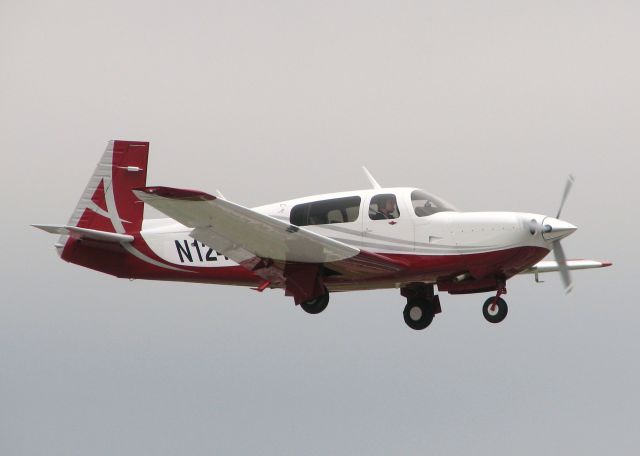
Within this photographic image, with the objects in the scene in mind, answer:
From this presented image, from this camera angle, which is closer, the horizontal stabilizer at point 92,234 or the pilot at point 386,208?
the pilot at point 386,208

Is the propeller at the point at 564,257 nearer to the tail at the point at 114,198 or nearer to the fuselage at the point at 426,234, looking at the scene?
the fuselage at the point at 426,234

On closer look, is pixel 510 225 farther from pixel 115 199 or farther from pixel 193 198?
pixel 115 199

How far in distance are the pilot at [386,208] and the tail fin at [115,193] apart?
5.29 meters

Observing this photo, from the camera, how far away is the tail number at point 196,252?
2406 cm

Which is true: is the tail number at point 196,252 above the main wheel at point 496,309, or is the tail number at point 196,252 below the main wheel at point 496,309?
above

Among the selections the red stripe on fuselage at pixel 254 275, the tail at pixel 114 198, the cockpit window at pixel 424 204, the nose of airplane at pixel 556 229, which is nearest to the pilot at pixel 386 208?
the cockpit window at pixel 424 204

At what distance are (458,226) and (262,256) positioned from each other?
143 inches

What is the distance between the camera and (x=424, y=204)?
22.5 meters

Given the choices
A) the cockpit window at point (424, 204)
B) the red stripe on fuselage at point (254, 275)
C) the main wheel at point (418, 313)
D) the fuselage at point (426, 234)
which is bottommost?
the main wheel at point (418, 313)

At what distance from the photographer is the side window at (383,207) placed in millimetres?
22422

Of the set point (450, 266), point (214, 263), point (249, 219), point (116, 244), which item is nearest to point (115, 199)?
point (116, 244)

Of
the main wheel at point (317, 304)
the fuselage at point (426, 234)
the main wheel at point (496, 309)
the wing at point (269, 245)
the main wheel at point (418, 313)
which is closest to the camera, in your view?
the wing at point (269, 245)

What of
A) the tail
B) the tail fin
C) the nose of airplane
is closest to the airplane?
the nose of airplane

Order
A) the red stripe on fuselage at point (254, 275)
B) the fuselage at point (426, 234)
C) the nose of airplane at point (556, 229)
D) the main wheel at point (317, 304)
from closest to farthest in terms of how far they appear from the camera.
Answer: the nose of airplane at point (556, 229), the fuselage at point (426, 234), the red stripe on fuselage at point (254, 275), the main wheel at point (317, 304)
